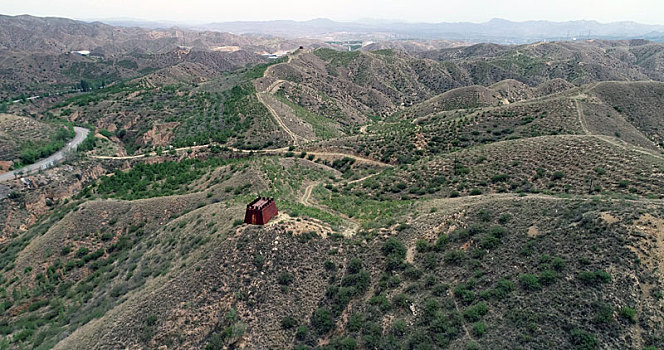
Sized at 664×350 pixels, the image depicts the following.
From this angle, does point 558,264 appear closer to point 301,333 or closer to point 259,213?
point 301,333

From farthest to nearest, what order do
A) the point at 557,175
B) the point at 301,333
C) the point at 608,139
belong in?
the point at 608,139 → the point at 557,175 → the point at 301,333

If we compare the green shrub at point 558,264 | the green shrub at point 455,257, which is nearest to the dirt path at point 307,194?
the green shrub at point 455,257

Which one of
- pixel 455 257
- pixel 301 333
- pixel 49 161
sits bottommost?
pixel 49 161

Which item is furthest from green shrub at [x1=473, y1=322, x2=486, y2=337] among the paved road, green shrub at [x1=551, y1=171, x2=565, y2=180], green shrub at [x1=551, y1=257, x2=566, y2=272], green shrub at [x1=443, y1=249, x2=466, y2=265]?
the paved road

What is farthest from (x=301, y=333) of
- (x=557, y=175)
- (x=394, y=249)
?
(x=557, y=175)

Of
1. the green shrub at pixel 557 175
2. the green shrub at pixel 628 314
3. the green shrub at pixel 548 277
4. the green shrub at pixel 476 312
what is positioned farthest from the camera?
the green shrub at pixel 557 175

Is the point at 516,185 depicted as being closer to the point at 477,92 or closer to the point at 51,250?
the point at 51,250

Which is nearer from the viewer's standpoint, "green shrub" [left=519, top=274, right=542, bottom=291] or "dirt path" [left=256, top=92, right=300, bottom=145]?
"green shrub" [left=519, top=274, right=542, bottom=291]

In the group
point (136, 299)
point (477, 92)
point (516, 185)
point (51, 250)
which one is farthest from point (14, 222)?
point (477, 92)

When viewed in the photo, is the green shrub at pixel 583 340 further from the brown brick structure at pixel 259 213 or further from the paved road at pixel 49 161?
the paved road at pixel 49 161

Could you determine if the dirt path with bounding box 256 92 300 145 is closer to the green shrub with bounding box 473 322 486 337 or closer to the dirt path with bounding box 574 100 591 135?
the dirt path with bounding box 574 100 591 135

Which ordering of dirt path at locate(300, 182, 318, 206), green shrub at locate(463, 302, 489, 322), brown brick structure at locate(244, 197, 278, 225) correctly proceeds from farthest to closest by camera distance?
dirt path at locate(300, 182, 318, 206) → brown brick structure at locate(244, 197, 278, 225) → green shrub at locate(463, 302, 489, 322)
